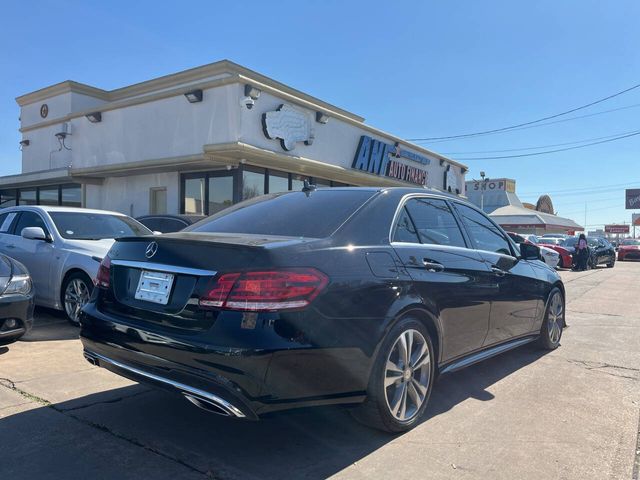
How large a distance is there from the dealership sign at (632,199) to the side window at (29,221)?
83597 millimetres

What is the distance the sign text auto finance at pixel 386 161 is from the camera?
16.8 meters

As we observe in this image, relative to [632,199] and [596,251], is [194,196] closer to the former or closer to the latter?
[596,251]

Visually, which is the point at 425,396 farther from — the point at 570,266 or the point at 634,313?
the point at 570,266

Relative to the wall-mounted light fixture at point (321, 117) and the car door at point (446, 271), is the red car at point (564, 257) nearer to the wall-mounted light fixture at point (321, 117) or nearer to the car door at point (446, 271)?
the wall-mounted light fixture at point (321, 117)

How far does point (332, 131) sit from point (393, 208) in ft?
39.4

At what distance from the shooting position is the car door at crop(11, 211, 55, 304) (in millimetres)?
6660

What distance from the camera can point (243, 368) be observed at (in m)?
2.61

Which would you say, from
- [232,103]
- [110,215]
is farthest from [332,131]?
[110,215]

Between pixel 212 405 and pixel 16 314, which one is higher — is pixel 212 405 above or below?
below

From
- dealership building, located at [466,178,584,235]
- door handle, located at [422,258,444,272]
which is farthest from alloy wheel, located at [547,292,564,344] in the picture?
dealership building, located at [466,178,584,235]

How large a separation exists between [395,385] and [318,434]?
24.4 inches

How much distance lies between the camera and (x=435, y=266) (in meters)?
3.68

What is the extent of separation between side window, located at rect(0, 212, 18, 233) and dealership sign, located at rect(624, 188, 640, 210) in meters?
83.6

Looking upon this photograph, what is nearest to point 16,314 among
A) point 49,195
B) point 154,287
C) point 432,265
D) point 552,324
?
point 154,287
